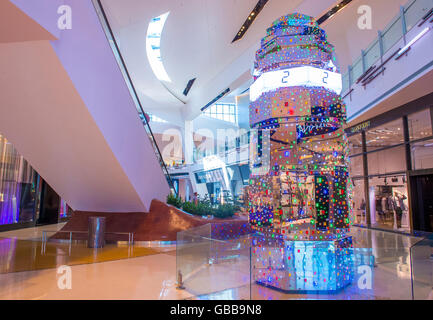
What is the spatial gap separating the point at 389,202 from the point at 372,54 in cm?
553

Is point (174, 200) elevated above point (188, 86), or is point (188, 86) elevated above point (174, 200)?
point (188, 86)

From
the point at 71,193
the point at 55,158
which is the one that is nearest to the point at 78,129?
the point at 55,158

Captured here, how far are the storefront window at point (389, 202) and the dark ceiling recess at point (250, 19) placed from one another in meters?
8.34

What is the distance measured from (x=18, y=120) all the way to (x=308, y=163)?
559 centimetres

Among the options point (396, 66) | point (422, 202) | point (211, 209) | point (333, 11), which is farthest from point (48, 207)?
point (422, 202)

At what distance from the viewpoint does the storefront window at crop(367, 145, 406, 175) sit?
10.2 metres

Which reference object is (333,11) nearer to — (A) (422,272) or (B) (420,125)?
(B) (420,125)

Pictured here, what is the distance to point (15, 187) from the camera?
40.6 feet

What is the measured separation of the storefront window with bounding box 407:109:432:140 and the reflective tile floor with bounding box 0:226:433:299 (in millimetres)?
6309

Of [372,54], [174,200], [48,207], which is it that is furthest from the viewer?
[48,207]

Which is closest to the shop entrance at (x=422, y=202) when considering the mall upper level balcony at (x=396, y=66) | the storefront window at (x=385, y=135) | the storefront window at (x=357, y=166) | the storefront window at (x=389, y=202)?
the storefront window at (x=389, y=202)

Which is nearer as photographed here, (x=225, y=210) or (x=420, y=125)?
(x=420, y=125)

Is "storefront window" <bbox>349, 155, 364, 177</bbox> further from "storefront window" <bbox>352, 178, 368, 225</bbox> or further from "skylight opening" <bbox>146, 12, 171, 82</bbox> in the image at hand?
"skylight opening" <bbox>146, 12, 171, 82</bbox>

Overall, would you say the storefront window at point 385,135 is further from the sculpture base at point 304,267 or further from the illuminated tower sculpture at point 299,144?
the sculpture base at point 304,267
